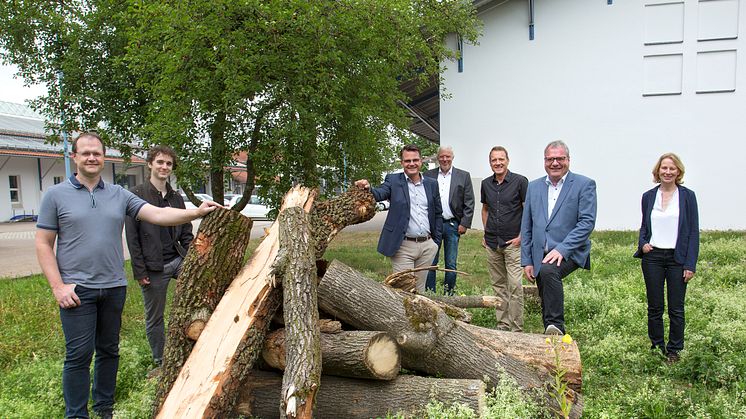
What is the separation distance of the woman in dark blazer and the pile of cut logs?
57.2 inches

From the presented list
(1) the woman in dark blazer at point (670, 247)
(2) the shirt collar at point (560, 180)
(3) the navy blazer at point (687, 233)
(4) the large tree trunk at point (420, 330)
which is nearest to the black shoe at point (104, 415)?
(4) the large tree trunk at point (420, 330)

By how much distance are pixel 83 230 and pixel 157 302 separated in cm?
127

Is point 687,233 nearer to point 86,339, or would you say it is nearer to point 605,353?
point 605,353

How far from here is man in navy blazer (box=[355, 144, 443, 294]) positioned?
19.1 ft

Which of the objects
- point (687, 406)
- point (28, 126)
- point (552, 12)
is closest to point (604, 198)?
point (552, 12)

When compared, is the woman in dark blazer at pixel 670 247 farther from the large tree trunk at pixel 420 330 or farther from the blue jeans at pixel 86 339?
the blue jeans at pixel 86 339

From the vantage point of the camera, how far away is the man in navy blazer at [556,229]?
4449 mm

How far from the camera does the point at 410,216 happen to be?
19.3 feet

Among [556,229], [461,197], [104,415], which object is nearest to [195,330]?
[104,415]

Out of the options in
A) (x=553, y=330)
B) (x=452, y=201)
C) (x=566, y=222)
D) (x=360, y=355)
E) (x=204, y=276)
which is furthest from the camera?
(x=452, y=201)

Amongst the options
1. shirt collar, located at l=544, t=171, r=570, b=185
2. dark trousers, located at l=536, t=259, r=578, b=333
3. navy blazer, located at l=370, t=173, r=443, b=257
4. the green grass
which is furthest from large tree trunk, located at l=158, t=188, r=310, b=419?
shirt collar, located at l=544, t=171, r=570, b=185

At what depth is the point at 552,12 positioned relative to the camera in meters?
14.7

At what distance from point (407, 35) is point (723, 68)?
9.92 meters

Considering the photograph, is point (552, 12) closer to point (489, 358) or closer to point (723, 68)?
point (723, 68)
